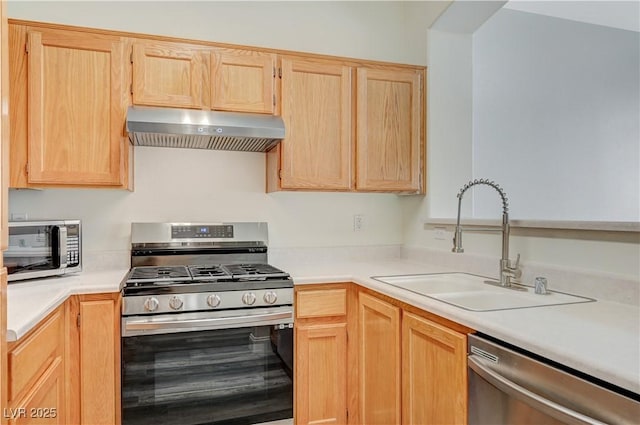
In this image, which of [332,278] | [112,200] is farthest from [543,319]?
[112,200]

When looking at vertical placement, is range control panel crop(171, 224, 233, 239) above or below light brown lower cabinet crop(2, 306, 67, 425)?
above

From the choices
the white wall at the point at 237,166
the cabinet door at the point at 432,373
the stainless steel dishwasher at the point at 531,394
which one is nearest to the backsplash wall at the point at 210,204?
the white wall at the point at 237,166

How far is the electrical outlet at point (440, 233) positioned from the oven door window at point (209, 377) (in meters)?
1.07

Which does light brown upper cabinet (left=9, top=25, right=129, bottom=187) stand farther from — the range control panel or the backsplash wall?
the range control panel

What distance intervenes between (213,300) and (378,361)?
0.81 metres

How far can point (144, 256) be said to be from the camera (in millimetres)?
2412

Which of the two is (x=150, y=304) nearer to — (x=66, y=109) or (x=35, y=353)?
(x=35, y=353)

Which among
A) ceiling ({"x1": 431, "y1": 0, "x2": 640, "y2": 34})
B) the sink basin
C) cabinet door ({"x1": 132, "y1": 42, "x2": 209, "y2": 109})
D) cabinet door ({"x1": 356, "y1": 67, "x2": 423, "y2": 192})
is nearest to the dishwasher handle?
the sink basin

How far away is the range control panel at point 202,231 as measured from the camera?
8.19 ft

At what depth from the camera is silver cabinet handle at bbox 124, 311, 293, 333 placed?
1.88 meters

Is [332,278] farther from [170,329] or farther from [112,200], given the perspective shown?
[112,200]

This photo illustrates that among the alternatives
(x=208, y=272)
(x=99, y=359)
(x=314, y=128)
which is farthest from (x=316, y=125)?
(x=99, y=359)

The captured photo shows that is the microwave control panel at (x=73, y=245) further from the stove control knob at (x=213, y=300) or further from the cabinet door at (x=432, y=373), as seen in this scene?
the cabinet door at (x=432, y=373)

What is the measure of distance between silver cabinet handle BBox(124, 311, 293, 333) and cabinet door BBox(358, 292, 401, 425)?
385 millimetres
